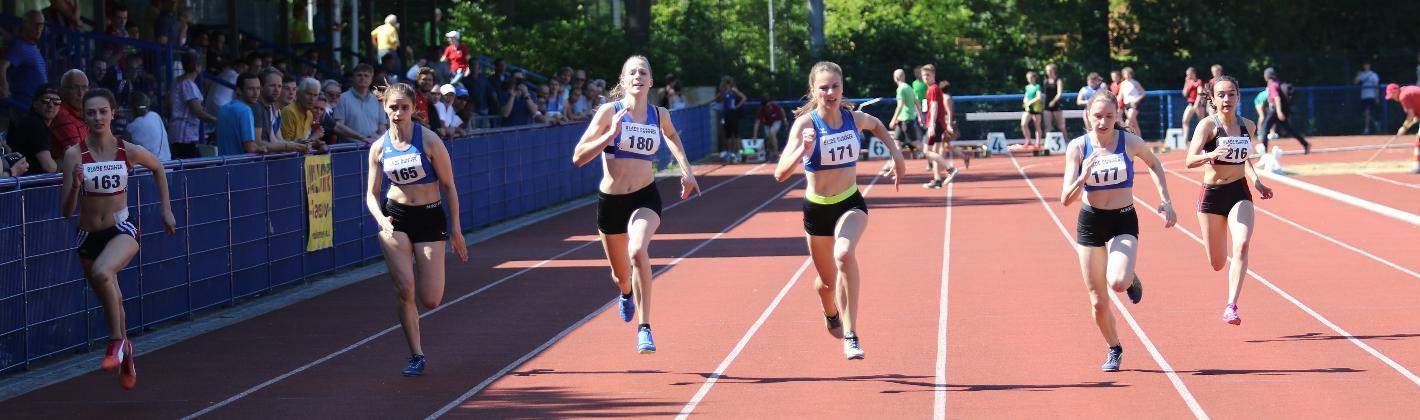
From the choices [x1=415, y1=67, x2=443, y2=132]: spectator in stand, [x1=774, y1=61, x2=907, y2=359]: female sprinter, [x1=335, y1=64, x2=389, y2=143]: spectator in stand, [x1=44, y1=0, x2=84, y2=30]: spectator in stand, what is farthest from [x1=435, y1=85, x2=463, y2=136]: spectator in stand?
[x1=774, y1=61, x2=907, y2=359]: female sprinter

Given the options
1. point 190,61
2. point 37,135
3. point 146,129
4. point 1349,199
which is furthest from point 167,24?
point 1349,199

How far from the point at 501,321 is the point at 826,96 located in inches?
148

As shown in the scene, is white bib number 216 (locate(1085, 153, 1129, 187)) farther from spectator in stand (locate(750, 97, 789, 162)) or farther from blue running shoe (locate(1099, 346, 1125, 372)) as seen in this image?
spectator in stand (locate(750, 97, 789, 162))

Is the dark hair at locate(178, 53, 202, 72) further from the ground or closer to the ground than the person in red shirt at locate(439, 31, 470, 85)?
closer to the ground

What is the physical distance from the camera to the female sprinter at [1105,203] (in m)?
9.30

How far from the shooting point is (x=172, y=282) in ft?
40.1

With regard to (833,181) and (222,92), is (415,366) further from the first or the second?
(222,92)

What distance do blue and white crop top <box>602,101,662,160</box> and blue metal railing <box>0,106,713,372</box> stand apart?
136 inches

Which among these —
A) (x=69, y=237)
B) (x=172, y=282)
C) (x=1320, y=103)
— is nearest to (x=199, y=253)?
(x=172, y=282)

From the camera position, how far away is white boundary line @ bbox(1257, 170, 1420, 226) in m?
18.9

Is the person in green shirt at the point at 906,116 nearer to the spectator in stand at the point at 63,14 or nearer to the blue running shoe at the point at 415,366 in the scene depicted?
the spectator in stand at the point at 63,14

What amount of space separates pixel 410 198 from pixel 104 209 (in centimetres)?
164

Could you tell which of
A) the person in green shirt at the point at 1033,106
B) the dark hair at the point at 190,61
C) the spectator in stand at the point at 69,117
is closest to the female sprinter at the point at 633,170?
the spectator in stand at the point at 69,117

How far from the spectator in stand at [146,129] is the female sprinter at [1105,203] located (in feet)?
22.7
